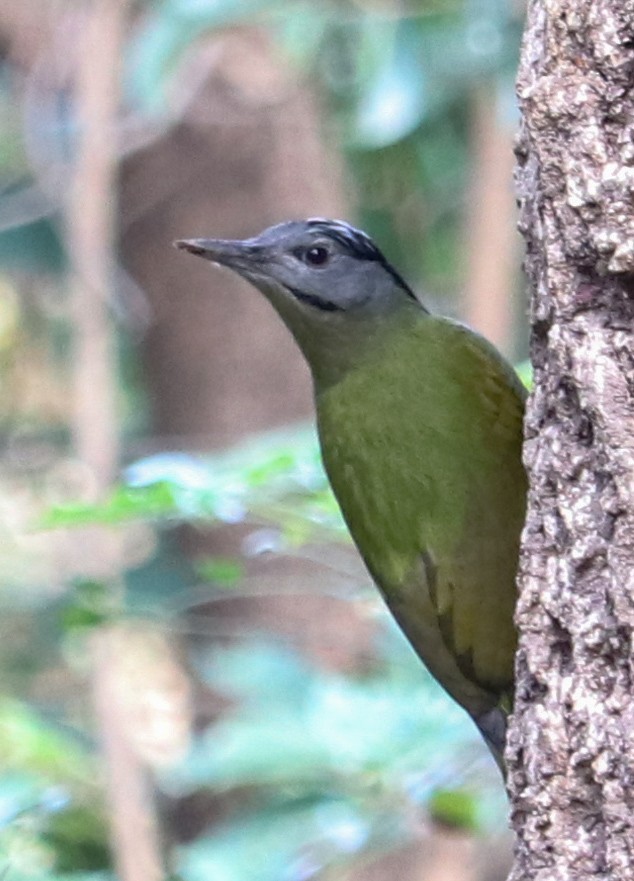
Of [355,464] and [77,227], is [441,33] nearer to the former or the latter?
[77,227]

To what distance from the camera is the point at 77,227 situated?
19.1 feet

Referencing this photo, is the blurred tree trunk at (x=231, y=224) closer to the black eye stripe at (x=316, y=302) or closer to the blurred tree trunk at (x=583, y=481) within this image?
the black eye stripe at (x=316, y=302)

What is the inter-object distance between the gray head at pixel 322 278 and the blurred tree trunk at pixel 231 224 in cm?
364

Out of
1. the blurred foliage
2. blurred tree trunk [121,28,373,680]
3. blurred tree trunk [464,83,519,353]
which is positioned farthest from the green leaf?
blurred tree trunk [121,28,373,680]

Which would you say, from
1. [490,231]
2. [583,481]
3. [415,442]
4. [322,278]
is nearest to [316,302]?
[322,278]

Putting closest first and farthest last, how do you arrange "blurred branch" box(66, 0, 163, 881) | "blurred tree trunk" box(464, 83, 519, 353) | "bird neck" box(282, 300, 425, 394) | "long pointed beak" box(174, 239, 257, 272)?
"long pointed beak" box(174, 239, 257, 272) → "bird neck" box(282, 300, 425, 394) → "blurred branch" box(66, 0, 163, 881) → "blurred tree trunk" box(464, 83, 519, 353)

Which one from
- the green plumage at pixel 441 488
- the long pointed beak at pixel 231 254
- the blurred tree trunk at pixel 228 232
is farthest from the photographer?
the blurred tree trunk at pixel 228 232

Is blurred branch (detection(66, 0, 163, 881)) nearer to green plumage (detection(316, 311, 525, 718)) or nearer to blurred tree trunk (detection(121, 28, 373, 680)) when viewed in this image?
blurred tree trunk (detection(121, 28, 373, 680))

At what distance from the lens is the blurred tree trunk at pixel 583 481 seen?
7.41ft

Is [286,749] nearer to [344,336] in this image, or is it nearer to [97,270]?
[344,336]

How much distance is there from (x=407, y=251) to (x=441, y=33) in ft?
8.58

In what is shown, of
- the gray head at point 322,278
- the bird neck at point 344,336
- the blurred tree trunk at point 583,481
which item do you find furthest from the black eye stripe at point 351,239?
the blurred tree trunk at point 583,481

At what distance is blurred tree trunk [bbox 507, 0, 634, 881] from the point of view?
88.9 inches

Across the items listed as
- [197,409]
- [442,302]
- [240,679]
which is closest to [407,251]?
[442,302]
